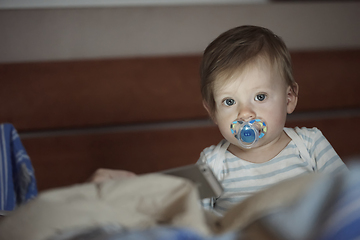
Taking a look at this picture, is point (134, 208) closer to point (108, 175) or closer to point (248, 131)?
point (108, 175)

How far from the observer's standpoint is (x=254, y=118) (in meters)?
0.86

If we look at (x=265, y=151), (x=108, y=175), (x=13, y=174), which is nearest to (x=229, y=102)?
(x=265, y=151)

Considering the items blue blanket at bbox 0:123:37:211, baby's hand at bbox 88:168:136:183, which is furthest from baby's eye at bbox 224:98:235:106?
blue blanket at bbox 0:123:37:211

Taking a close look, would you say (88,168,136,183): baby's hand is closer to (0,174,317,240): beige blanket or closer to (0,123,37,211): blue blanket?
(0,174,317,240): beige blanket

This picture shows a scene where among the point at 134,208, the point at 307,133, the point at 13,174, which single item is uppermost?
the point at 134,208

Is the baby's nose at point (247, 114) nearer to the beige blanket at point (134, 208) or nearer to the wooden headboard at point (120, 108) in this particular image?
the beige blanket at point (134, 208)

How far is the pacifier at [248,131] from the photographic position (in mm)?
840

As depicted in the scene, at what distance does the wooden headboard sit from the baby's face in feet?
2.49

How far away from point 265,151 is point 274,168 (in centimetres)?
5

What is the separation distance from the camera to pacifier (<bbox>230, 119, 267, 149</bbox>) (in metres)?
0.84

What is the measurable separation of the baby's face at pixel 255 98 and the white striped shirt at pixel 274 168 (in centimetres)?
7

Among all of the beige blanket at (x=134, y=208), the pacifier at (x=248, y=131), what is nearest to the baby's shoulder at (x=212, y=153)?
the pacifier at (x=248, y=131)

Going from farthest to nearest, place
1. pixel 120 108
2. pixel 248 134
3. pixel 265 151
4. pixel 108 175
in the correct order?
pixel 120 108 → pixel 265 151 → pixel 248 134 → pixel 108 175

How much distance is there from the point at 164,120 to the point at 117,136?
8.8 inches
